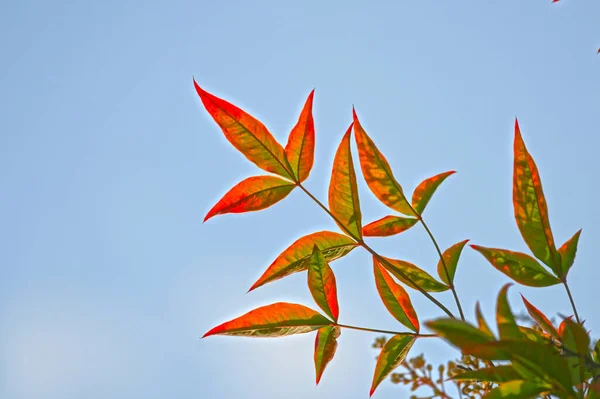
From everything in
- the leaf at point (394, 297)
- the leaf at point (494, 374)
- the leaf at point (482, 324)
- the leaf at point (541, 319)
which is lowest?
the leaf at point (494, 374)

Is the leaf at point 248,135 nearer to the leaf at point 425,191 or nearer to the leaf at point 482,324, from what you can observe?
the leaf at point 425,191

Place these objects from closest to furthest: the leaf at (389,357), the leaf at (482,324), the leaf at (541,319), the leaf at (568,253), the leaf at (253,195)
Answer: the leaf at (482,324), the leaf at (541,319), the leaf at (568,253), the leaf at (389,357), the leaf at (253,195)

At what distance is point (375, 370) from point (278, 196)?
461mm

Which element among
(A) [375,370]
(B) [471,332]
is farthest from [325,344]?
(B) [471,332]

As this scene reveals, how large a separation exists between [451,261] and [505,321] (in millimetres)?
606

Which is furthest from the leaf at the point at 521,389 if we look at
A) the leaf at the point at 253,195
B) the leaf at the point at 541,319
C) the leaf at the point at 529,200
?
the leaf at the point at 253,195

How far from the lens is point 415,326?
50.3 inches

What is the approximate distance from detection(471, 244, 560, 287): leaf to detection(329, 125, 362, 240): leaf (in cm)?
29

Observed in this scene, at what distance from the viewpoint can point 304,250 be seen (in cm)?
130

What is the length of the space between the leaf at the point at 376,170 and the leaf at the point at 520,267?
0.26 m

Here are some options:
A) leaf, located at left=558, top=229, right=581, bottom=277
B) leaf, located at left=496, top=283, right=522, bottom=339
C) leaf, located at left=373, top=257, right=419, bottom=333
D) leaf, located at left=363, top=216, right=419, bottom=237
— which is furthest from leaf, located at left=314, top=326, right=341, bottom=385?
leaf, located at left=496, top=283, right=522, bottom=339

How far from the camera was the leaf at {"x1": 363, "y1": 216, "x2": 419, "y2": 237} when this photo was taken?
1.36m

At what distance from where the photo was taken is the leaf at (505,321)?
68 centimetres

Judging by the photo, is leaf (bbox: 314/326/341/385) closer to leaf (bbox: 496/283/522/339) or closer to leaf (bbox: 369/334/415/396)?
leaf (bbox: 369/334/415/396)
